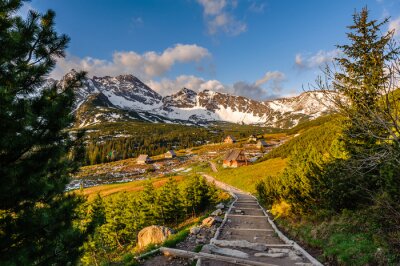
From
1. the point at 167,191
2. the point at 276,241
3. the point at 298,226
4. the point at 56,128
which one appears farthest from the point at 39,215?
the point at 167,191

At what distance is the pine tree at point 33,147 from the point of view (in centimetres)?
612

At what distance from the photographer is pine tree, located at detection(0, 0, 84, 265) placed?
6125 millimetres

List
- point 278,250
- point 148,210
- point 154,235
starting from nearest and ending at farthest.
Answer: point 278,250, point 154,235, point 148,210

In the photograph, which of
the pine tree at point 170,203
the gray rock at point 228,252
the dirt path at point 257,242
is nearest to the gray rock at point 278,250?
the dirt path at point 257,242

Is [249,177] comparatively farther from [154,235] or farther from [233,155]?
[154,235]

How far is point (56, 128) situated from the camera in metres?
7.04

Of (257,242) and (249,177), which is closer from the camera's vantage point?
(257,242)

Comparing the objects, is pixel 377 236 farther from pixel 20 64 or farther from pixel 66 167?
pixel 20 64

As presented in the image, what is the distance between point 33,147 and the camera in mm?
6906

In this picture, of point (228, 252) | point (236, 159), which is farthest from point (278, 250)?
point (236, 159)

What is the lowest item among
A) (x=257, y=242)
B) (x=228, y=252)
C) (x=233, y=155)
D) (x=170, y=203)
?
(x=170, y=203)

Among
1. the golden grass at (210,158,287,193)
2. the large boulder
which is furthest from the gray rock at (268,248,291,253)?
the golden grass at (210,158,287,193)

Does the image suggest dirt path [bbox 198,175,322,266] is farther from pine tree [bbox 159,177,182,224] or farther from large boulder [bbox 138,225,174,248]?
pine tree [bbox 159,177,182,224]

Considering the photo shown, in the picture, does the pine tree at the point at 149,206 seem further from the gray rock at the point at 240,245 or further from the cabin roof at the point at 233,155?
the cabin roof at the point at 233,155
